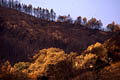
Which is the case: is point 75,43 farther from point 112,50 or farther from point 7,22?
point 112,50

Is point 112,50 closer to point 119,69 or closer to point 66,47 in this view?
point 119,69

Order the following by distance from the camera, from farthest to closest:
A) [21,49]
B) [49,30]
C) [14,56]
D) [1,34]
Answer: [49,30] → [1,34] → [21,49] → [14,56]

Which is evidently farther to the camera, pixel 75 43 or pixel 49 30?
pixel 49 30

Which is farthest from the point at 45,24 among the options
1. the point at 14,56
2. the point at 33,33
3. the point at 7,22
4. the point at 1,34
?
the point at 14,56

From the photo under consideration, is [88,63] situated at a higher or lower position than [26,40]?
lower

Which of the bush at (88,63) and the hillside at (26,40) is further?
the hillside at (26,40)

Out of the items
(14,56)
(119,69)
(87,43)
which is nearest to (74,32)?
(87,43)

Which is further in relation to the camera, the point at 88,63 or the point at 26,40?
the point at 26,40

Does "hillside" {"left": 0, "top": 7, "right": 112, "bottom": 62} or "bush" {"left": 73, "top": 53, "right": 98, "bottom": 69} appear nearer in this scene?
"bush" {"left": 73, "top": 53, "right": 98, "bottom": 69}

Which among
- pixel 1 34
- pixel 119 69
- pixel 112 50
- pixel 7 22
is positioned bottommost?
pixel 119 69

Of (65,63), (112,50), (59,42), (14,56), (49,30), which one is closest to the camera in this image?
(112,50)

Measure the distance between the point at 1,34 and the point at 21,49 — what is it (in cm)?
1094

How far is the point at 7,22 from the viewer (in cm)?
3981

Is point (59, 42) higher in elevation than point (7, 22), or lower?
lower
